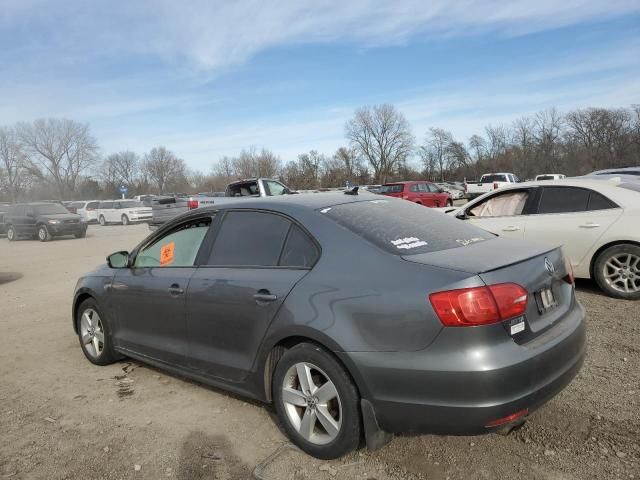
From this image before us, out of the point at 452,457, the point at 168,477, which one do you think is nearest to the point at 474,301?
the point at 452,457

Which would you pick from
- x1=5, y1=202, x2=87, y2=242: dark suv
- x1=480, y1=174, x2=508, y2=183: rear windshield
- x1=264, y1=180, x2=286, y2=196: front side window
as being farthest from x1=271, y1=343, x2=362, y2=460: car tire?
x1=480, y1=174, x2=508, y2=183: rear windshield

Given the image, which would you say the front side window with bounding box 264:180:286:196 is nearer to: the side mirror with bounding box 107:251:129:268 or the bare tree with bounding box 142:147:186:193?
the side mirror with bounding box 107:251:129:268

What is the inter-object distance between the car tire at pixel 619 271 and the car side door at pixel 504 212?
3.37ft

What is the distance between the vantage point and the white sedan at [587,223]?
5.83 meters

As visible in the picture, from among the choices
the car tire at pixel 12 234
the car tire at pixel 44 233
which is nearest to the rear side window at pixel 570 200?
the car tire at pixel 44 233

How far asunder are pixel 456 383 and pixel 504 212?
211 inches

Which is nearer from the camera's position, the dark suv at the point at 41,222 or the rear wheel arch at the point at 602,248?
the rear wheel arch at the point at 602,248

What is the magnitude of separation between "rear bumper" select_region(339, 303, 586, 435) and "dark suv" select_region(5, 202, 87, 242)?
21.6 meters

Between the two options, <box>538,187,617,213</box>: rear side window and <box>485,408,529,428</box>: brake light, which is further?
<box>538,187,617,213</box>: rear side window

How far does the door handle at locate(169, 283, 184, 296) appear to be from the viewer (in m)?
3.61

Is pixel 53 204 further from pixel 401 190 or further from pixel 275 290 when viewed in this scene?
pixel 275 290

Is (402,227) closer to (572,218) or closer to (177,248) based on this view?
(177,248)

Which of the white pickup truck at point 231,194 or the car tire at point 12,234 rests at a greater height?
the white pickup truck at point 231,194

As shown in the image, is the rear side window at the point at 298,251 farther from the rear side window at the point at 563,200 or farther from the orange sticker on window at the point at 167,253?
the rear side window at the point at 563,200
